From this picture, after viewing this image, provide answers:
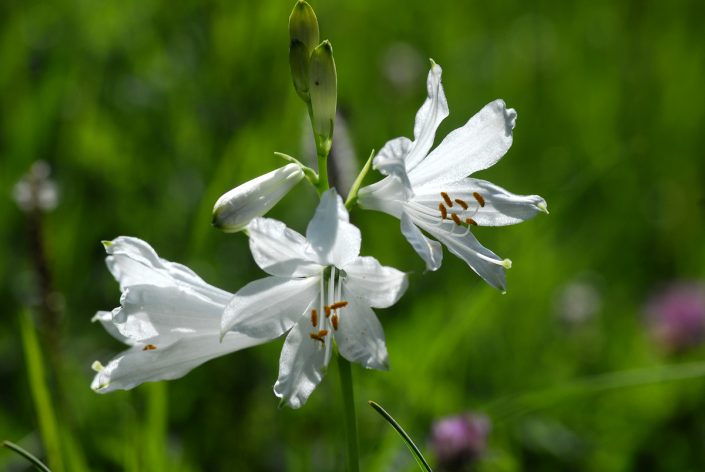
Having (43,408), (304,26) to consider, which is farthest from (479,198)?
(43,408)

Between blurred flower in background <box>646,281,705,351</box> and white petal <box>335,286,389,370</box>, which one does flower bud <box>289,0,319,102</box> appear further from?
blurred flower in background <box>646,281,705,351</box>

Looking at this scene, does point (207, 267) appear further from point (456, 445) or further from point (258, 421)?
point (456, 445)

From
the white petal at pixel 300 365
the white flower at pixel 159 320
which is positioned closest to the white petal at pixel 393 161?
the white petal at pixel 300 365

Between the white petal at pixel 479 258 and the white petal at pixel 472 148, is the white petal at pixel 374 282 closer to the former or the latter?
the white petal at pixel 479 258

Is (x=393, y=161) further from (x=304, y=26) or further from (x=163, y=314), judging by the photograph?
(x=163, y=314)

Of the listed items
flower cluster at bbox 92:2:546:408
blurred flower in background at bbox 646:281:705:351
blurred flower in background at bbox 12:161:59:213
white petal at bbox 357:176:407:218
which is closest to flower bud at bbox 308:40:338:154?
flower cluster at bbox 92:2:546:408

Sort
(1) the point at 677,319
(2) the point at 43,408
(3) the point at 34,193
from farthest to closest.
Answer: (1) the point at 677,319 < (3) the point at 34,193 < (2) the point at 43,408

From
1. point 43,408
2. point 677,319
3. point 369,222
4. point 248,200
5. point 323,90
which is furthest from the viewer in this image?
point 369,222
